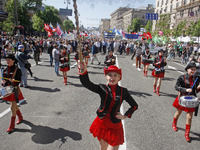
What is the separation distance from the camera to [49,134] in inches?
161

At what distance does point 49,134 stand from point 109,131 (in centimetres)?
221

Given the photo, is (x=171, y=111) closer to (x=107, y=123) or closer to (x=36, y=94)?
(x=107, y=123)

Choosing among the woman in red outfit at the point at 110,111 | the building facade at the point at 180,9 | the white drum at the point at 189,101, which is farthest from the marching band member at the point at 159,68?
the building facade at the point at 180,9

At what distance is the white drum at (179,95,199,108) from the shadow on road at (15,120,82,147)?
2.71 m

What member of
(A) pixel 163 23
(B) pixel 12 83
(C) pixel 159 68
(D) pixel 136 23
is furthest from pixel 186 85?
(D) pixel 136 23

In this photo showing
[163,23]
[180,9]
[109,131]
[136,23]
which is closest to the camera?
[109,131]

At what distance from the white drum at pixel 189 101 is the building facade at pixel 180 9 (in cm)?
3827

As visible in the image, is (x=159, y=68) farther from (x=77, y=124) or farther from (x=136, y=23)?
(x=136, y=23)

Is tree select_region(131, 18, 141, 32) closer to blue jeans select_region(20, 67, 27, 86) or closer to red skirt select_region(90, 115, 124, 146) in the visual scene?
blue jeans select_region(20, 67, 27, 86)

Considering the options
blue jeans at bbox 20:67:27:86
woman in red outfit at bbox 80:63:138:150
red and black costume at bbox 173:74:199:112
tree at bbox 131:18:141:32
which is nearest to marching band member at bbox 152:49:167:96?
red and black costume at bbox 173:74:199:112

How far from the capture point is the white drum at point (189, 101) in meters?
3.71

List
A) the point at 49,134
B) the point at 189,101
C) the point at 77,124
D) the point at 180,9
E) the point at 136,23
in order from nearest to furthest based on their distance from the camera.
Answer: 1. the point at 189,101
2. the point at 49,134
3. the point at 77,124
4. the point at 180,9
5. the point at 136,23

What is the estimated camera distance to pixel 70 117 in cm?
495

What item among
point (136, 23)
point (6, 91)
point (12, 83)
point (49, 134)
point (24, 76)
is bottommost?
point (49, 134)
